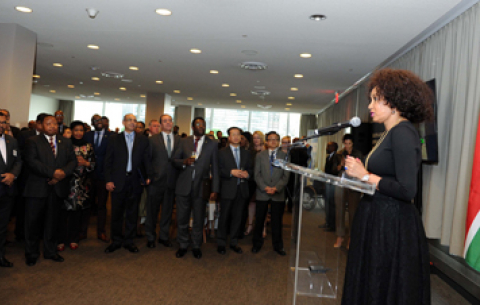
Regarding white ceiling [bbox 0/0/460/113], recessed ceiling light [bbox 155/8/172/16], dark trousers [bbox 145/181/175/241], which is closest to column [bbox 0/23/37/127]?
white ceiling [bbox 0/0/460/113]

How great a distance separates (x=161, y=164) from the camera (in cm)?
514

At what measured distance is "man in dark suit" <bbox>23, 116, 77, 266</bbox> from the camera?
4.04 metres

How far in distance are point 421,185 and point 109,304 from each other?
4.22 m

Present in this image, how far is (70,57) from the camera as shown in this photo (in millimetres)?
8812

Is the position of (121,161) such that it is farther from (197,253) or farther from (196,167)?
(197,253)

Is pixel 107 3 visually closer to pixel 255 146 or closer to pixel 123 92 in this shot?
pixel 255 146

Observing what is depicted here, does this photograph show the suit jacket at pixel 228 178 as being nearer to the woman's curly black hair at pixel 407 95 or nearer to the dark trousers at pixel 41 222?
the dark trousers at pixel 41 222

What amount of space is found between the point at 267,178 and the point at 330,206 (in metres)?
2.42

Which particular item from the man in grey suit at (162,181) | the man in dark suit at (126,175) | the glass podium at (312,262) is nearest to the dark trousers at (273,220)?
the man in grey suit at (162,181)

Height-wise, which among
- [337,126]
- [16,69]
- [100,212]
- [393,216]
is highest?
[16,69]

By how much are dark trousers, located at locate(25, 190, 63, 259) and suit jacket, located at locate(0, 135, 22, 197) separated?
244 mm

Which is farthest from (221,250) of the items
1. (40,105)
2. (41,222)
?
(40,105)

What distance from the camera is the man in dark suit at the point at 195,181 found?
484 cm

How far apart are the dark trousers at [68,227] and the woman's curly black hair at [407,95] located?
13.7 ft
